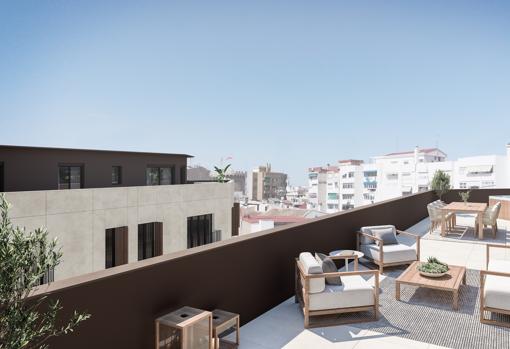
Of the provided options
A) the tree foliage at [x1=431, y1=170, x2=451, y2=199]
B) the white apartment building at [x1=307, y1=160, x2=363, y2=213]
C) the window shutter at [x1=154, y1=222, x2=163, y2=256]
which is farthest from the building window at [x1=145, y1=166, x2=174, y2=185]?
the white apartment building at [x1=307, y1=160, x2=363, y2=213]

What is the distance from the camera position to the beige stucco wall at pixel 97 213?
34.8ft

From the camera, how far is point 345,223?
24.5ft

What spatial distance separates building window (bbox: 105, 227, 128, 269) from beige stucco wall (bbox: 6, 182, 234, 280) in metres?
0.26

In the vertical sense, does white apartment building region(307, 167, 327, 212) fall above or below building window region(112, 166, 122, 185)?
below

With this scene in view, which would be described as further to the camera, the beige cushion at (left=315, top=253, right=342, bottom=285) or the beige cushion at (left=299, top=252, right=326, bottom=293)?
the beige cushion at (left=315, top=253, right=342, bottom=285)

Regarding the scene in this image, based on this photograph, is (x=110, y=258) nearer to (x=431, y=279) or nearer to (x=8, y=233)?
(x=431, y=279)

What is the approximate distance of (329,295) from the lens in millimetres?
4527

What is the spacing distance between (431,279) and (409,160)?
74.6 m

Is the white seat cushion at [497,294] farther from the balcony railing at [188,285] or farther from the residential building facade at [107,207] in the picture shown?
the residential building facade at [107,207]

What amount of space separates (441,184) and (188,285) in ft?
50.1

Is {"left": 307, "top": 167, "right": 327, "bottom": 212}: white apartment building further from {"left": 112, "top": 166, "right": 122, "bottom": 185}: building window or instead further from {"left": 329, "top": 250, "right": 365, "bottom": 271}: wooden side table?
{"left": 329, "top": 250, "right": 365, "bottom": 271}: wooden side table

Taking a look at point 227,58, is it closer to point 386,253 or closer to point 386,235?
point 386,235

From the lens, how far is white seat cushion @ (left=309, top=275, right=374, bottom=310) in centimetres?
450

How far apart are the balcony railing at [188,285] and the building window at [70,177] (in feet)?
40.3
